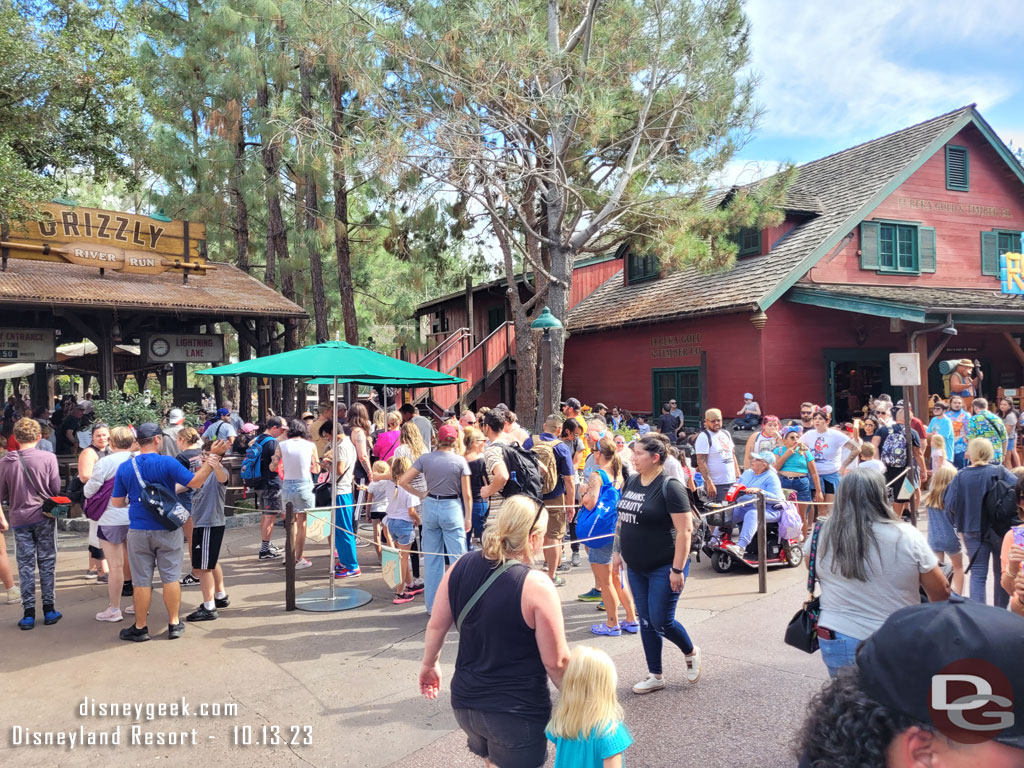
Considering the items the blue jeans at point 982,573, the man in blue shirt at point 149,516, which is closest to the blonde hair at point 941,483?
the blue jeans at point 982,573

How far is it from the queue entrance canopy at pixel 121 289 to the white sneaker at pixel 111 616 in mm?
8648

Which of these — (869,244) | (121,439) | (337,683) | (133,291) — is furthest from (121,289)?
(869,244)

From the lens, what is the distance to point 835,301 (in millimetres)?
16516

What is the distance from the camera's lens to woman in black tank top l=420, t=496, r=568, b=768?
303 cm

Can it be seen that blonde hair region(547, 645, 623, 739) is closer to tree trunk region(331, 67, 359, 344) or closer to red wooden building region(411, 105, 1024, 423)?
red wooden building region(411, 105, 1024, 423)

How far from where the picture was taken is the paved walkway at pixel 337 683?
4.43 metres

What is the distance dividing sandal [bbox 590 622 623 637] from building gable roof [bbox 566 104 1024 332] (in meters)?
11.8

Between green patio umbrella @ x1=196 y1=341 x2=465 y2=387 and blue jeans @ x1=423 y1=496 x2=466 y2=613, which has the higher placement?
green patio umbrella @ x1=196 y1=341 x2=465 y2=387

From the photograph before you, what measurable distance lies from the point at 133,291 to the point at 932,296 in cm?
1784

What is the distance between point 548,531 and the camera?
7754 mm

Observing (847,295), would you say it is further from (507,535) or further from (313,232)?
(507,535)

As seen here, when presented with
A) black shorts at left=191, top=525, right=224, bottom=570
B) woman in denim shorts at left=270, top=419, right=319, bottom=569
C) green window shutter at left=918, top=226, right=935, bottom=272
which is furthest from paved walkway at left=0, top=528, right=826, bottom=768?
green window shutter at left=918, top=226, right=935, bottom=272

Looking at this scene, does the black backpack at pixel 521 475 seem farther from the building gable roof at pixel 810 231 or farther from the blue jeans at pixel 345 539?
the building gable roof at pixel 810 231

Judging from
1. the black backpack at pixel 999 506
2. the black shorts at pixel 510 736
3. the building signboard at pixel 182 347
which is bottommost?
the black shorts at pixel 510 736
